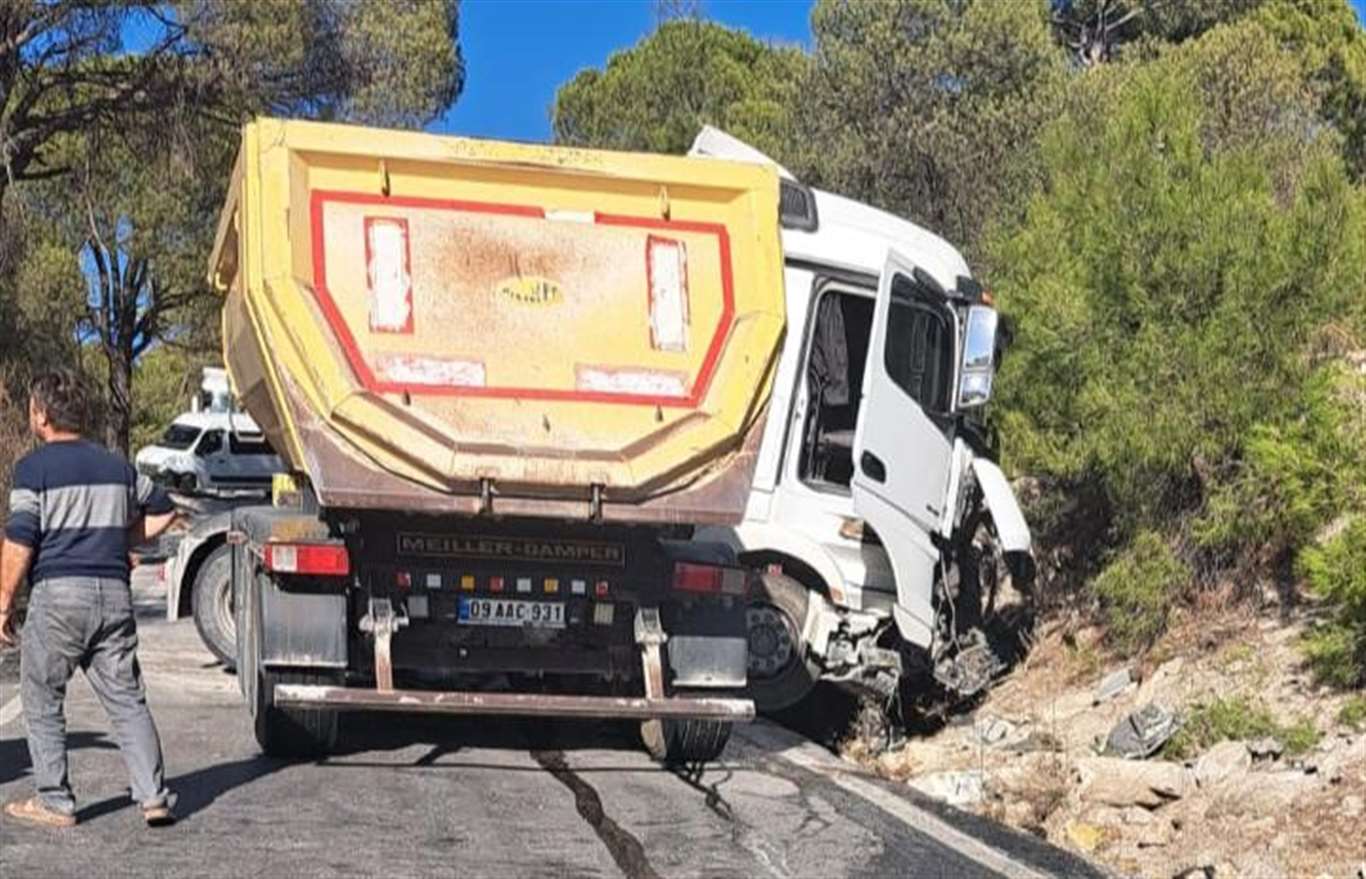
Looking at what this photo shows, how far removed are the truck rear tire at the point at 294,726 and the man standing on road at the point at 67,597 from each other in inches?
53.0

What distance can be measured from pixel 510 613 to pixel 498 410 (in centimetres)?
108

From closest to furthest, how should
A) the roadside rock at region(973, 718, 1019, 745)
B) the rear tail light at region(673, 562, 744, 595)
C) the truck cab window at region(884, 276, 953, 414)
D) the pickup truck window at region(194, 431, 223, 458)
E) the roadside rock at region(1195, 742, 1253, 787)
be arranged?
1. the rear tail light at region(673, 562, 744, 595)
2. the roadside rock at region(1195, 742, 1253, 787)
3. the truck cab window at region(884, 276, 953, 414)
4. the roadside rock at region(973, 718, 1019, 745)
5. the pickup truck window at region(194, 431, 223, 458)

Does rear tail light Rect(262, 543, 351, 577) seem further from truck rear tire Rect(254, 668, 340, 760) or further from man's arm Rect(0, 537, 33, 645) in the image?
man's arm Rect(0, 537, 33, 645)

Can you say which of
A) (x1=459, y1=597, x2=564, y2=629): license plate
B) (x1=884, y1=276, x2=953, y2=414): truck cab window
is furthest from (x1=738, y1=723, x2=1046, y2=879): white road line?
(x1=884, y1=276, x2=953, y2=414): truck cab window

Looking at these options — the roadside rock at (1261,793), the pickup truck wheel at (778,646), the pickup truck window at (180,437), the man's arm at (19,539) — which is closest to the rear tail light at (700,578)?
the pickup truck wheel at (778,646)

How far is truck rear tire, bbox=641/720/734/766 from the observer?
28.9ft

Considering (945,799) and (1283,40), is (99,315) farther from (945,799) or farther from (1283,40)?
(945,799)

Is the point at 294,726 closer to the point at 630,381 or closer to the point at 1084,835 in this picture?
the point at 630,381

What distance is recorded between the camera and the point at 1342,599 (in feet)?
31.2

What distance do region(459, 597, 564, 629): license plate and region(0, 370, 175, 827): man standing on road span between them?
1885 millimetres

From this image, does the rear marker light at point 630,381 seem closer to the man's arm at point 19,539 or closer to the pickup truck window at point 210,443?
the man's arm at point 19,539

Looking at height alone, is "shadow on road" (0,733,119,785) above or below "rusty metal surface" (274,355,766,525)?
below

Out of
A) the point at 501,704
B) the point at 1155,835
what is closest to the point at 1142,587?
the point at 1155,835

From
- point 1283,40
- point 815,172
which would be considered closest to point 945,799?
point 815,172
